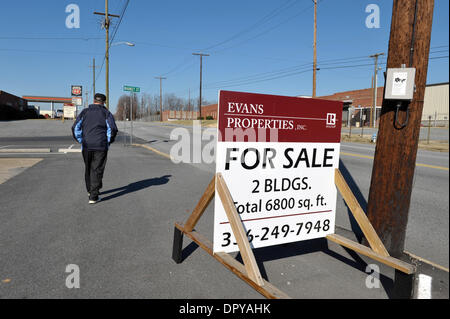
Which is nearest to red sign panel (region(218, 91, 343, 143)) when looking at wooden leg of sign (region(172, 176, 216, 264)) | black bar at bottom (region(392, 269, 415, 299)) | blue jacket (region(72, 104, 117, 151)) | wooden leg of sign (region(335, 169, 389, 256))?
wooden leg of sign (region(335, 169, 389, 256))

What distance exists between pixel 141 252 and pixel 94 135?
290 centimetres

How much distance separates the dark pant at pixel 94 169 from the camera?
232 inches

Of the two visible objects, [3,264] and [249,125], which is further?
[3,264]

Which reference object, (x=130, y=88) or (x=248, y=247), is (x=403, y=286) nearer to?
(x=248, y=247)

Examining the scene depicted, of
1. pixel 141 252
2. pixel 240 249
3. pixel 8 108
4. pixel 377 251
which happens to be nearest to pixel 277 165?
pixel 240 249

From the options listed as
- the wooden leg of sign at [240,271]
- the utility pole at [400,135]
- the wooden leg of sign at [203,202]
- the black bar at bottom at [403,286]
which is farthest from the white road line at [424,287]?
the wooden leg of sign at [203,202]

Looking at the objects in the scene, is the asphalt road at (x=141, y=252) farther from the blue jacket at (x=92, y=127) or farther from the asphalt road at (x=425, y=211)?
the blue jacket at (x=92, y=127)

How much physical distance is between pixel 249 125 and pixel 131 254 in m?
2.06

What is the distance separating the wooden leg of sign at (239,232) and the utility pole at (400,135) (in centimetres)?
178

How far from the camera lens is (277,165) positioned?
3.22 meters
